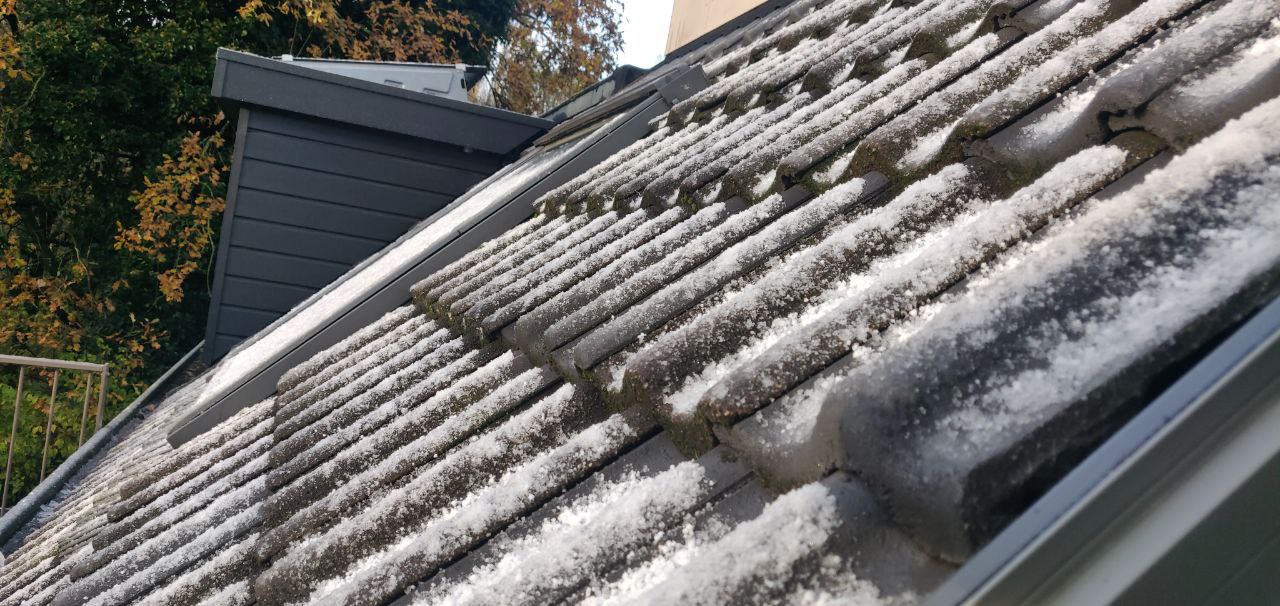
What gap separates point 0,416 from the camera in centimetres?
995

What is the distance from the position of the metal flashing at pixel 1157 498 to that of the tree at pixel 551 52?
15.9 meters

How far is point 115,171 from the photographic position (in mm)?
11961

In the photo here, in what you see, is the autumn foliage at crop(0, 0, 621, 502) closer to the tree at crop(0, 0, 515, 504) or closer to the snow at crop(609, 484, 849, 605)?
the tree at crop(0, 0, 515, 504)

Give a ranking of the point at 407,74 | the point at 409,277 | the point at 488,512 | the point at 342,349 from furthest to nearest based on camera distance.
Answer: the point at 407,74
the point at 409,277
the point at 342,349
the point at 488,512

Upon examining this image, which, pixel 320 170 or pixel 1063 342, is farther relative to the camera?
pixel 320 170

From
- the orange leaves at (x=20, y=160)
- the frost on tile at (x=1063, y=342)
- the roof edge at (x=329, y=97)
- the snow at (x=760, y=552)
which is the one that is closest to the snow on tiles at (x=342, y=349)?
the snow at (x=760, y=552)

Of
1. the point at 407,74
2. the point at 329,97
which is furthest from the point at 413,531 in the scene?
the point at 407,74

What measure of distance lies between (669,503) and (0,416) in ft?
38.3

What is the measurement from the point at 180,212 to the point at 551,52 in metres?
7.85

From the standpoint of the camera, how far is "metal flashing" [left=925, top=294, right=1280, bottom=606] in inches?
25.1

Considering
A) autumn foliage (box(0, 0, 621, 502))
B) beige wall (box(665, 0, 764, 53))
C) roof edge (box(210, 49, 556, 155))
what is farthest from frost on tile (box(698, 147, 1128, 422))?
autumn foliage (box(0, 0, 621, 502))

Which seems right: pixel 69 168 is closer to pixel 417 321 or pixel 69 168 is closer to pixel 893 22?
pixel 417 321

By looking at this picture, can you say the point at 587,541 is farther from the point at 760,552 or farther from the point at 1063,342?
the point at 1063,342

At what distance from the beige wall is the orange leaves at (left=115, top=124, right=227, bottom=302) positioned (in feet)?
21.9
